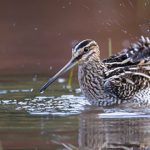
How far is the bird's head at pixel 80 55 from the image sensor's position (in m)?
8.53

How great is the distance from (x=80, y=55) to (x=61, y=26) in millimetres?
4413

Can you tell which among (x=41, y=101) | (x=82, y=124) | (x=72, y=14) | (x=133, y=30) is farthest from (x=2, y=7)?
(x=82, y=124)

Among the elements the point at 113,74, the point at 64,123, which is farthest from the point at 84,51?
the point at 64,123

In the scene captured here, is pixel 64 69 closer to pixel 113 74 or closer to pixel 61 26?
pixel 113 74

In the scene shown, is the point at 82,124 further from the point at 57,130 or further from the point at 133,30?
the point at 133,30

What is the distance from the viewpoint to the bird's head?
853 cm

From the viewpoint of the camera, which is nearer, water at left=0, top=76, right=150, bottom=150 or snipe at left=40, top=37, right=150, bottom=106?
water at left=0, top=76, right=150, bottom=150

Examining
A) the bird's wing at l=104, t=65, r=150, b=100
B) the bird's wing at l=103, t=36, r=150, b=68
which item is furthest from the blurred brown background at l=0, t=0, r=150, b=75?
the bird's wing at l=104, t=65, r=150, b=100

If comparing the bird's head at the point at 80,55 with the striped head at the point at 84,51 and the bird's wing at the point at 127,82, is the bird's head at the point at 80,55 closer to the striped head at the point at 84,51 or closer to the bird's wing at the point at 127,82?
the striped head at the point at 84,51

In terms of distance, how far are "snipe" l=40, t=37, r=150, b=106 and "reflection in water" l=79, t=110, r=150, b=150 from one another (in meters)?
0.85

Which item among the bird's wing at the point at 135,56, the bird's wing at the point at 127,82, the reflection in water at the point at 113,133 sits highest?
the bird's wing at the point at 135,56

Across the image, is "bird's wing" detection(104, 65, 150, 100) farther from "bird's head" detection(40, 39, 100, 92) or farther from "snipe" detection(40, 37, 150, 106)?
"bird's head" detection(40, 39, 100, 92)

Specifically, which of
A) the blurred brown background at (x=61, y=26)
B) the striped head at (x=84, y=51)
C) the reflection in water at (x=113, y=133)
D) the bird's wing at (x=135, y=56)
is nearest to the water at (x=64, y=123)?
the reflection in water at (x=113, y=133)

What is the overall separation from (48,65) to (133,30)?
5.40 ft
